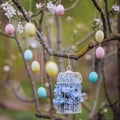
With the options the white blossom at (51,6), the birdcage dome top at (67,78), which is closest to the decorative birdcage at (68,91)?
the birdcage dome top at (67,78)

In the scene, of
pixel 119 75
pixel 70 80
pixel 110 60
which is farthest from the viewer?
pixel 110 60

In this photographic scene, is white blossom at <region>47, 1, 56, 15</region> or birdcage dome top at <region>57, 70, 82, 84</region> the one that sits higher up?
white blossom at <region>47, 1, 56, 15</region>

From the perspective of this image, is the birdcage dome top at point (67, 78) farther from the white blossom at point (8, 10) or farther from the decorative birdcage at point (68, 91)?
the white blossom at point (8, 10)

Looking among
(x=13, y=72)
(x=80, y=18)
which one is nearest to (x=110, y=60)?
(x=80, y=18)

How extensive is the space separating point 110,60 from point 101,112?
44cm

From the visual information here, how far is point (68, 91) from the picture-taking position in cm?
163

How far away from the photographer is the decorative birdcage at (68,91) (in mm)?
1640

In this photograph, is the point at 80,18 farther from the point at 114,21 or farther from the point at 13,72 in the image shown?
the point at 13,72

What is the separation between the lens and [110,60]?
2621 millimetres

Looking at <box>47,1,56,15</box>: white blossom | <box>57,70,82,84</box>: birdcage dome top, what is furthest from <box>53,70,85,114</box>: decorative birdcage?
<box>47,1,56,15</box>: white blossom

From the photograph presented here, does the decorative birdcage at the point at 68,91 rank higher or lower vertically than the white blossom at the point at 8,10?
lower

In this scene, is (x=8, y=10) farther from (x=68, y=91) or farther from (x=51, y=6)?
(x=68, y=91)

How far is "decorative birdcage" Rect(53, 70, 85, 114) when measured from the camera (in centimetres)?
164

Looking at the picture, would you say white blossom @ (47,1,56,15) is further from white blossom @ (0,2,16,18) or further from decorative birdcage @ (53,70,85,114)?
decorative birdcage @ (53,70,85,114)
